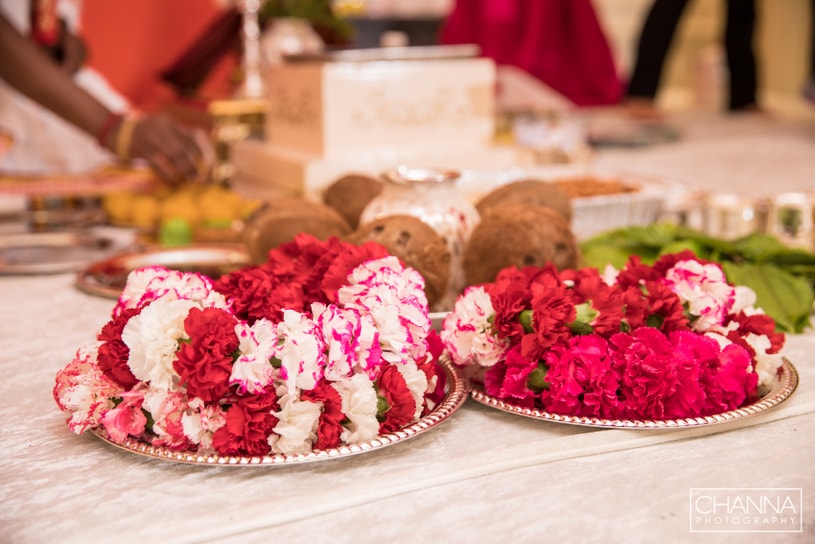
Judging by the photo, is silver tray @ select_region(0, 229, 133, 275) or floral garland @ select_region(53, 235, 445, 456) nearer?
floral garland @ select_region(53, 235, 445, 456)

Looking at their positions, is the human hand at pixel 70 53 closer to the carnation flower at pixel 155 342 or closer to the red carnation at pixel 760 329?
the carnation flower at pixel 155 342

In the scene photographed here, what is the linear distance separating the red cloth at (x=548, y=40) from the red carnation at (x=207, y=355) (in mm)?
3275

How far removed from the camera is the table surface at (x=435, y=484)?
61cm

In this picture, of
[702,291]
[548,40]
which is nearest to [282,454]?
[702,291]

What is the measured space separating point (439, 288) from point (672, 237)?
0.39 metres

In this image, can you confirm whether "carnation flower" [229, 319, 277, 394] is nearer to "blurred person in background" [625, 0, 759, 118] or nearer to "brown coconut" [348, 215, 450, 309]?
"brown coconut" [348, 215, 450, 309]

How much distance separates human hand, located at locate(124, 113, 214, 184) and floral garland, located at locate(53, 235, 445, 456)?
1119 millimetres

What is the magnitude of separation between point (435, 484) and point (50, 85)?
5.28 ft

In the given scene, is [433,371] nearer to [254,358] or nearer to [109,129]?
[254,358]

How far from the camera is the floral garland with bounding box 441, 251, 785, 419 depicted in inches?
28.8

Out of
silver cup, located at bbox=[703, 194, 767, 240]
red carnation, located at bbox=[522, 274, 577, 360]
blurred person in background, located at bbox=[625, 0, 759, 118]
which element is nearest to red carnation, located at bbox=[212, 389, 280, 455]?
red carnation, located at bbox=[522, 274, 577, 360]

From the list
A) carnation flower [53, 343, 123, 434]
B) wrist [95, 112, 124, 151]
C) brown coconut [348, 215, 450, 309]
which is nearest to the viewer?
carnation flower [53, 343, 123, 434]

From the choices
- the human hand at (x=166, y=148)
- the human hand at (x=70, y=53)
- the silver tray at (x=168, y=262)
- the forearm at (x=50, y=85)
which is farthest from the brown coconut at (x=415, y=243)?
the human hand at (x=70, y=53)

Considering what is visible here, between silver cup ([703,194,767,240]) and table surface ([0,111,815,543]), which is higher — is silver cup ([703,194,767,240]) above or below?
above
